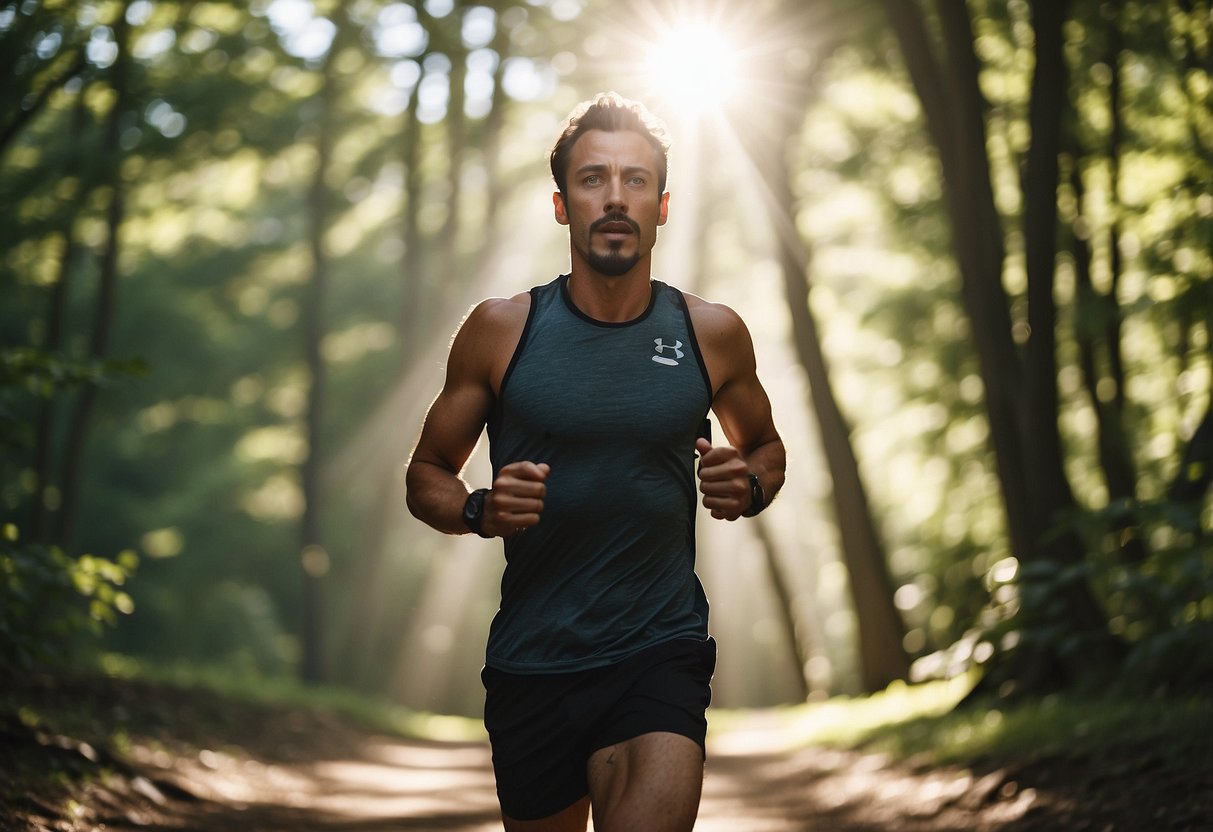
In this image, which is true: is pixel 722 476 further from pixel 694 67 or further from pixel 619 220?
pixel 694 67

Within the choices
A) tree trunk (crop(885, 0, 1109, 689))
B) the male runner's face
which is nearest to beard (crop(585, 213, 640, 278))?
the male runner's face

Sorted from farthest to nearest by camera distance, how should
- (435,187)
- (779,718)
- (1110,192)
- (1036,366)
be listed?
1. (435,187)
2. (779,718)
3. (1110,192)
4. (1036,366)

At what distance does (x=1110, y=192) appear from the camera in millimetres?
15375

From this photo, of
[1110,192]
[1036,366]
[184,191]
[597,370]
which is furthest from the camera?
[184,191]

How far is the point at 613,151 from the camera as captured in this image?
433 centimetres

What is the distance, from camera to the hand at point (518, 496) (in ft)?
12.5

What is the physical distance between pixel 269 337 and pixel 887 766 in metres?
23.5

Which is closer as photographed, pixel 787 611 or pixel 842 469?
pixel 842 469

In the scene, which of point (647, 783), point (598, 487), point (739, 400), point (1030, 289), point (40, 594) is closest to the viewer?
point (647, 783)

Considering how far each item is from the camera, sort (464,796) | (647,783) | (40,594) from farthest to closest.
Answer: (464,796), (40,594), (647,783)

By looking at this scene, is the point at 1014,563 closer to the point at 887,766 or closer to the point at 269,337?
the point at 887,766

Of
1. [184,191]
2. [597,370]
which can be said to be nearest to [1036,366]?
[597,370]

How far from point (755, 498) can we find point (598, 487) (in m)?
0.48

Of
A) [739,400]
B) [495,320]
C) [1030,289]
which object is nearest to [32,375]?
[495,320]
